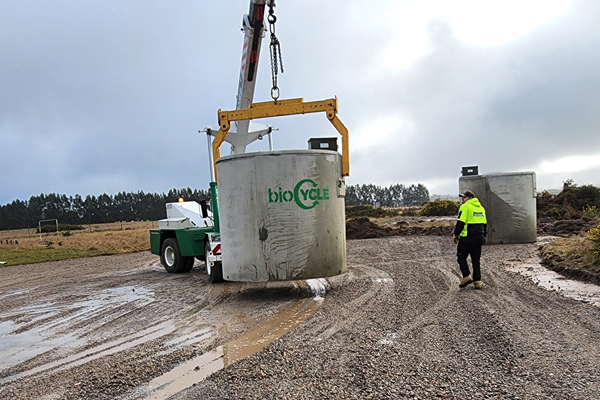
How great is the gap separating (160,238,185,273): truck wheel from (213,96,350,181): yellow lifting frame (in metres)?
4.73

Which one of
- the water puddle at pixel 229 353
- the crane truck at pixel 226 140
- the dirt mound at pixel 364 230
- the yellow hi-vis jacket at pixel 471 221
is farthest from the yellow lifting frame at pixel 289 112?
the dirt mound at pixel 364 230

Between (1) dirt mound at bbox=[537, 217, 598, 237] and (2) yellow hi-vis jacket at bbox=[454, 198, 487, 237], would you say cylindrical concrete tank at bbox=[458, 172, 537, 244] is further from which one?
(2) yellow hi-vis jacket at bbox=[454, 198, 487, 237]

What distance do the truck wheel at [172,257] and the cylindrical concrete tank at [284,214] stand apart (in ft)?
18.3

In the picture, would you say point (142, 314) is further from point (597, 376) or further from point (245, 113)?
point (597, 376)

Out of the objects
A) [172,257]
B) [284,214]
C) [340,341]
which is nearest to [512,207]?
[284,214]

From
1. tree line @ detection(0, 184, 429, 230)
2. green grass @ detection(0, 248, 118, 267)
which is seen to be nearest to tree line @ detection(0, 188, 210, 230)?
tree line @ detection(0, 184, 429, 230)

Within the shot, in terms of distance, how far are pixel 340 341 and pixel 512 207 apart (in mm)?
13229

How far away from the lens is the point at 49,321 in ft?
27.8

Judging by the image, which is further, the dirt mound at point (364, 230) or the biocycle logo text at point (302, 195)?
the dirt mound at point (364, 230)

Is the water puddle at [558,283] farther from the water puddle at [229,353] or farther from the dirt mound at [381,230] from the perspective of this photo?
the dirt mound at [381,230]

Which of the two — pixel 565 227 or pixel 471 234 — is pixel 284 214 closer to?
pixel 471 234

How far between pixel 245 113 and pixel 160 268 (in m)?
8.00

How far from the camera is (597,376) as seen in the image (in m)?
4.43

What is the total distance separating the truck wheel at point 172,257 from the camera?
14258 mm
